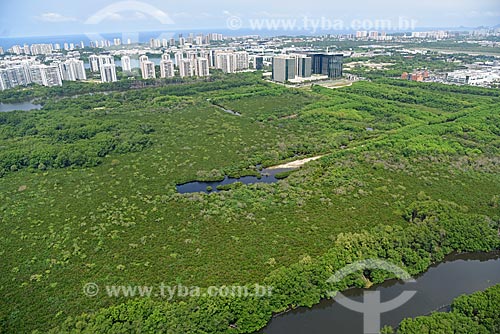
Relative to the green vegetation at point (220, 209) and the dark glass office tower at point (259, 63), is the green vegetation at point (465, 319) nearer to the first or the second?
the green vegetation at point (220, 209)

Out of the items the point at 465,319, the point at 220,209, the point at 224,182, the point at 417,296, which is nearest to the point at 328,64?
the point at 224,182

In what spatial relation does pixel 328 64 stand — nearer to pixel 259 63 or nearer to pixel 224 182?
pixel 259 63

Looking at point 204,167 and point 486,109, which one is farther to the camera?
point 486,109

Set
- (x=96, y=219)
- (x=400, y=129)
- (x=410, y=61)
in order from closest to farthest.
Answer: (x=96, y=219)
(x=400, y=129)
(x=410, y=61)

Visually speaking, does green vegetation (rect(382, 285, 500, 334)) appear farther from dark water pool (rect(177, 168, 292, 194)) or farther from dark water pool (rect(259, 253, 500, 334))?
dark water pool (rect(177, 168, 292, 194))

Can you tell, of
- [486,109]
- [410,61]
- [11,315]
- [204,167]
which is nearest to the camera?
[11,315]

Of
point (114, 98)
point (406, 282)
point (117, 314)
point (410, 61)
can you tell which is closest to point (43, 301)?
point (117, 314)

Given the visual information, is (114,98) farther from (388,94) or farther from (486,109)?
(486,109)
